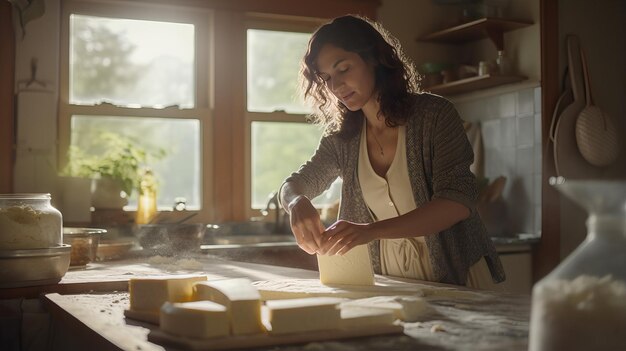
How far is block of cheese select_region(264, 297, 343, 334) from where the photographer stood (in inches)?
44.8

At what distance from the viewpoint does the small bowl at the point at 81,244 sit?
2.34 meters

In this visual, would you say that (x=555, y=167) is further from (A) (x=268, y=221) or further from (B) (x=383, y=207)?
(B) (x=383, y=207)

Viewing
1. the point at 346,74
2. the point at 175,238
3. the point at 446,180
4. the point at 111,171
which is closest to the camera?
the point at 446,180

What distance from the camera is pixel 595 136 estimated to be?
3744mm

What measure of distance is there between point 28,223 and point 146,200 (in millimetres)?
2002

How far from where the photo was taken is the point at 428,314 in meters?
1.38

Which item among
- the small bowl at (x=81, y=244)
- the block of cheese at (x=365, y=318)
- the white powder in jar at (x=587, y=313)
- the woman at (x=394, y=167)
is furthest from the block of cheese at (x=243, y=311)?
the small bowl at (x=81, y=244)

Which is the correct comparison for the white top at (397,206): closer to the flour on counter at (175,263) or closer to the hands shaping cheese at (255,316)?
the flour on counter at (175,263)

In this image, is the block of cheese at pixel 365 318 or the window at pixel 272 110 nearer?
the block of cheese at pixel 365 318

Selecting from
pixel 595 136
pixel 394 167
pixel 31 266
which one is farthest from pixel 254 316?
pixel 595 136

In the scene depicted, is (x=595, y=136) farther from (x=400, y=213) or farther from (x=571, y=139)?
(x=400, y=213)

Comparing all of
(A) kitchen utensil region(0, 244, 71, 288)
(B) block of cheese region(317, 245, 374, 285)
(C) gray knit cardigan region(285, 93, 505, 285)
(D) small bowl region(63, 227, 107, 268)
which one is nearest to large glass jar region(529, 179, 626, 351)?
(B) block of cheese region(317, 245, 374, 285)

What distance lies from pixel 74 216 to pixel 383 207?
195 centimetres

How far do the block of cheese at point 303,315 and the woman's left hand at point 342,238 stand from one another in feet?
2.04
